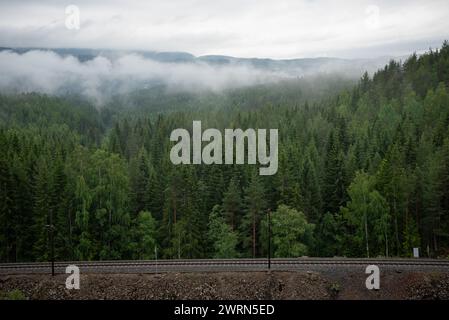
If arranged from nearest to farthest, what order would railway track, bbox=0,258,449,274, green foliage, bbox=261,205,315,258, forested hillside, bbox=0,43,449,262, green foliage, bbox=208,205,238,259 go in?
railway track, bbox=0,258,449,274 < green foliage, bbox=261,205,315,258 < green foliage, bbox=208,205,238,259 < forested hillside, bbox=0,43,449,262

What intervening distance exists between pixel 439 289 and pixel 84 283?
22.6m

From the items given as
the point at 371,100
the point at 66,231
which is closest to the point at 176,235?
the point at 66,231

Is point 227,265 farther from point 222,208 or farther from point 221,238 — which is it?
point 222,208

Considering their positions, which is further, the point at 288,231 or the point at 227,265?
the point at 288,231

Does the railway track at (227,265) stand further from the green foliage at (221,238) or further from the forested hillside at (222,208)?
the green foliage at (221,238)

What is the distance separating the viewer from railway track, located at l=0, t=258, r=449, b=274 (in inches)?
1251

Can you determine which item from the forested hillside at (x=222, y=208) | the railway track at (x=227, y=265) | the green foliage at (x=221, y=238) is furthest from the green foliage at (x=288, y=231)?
the railway track at (x=227, y=265)

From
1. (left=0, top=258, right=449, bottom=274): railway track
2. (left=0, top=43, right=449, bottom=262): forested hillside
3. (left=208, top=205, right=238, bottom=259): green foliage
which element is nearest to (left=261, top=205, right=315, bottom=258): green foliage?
(left=0, top=43, right=449, bottom=262): forested hillside

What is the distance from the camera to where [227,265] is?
107 ft

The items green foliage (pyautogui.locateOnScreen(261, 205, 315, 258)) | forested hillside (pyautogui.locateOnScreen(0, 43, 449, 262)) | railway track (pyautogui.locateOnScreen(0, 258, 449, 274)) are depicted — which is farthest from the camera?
forested hillside (pyautogui.locateOnScreen(0, 43, 449, 262))

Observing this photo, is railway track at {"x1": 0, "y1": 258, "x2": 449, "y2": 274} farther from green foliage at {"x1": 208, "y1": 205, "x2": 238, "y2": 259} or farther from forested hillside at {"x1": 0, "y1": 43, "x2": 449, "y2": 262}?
green foliage at {"x1": 208, "y1": 205, "x2": 238, "y2": 259}

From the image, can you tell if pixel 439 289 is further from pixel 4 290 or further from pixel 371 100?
pixel 371 100

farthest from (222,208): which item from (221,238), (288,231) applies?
(288,231)

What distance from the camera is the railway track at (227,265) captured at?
1251 inches
